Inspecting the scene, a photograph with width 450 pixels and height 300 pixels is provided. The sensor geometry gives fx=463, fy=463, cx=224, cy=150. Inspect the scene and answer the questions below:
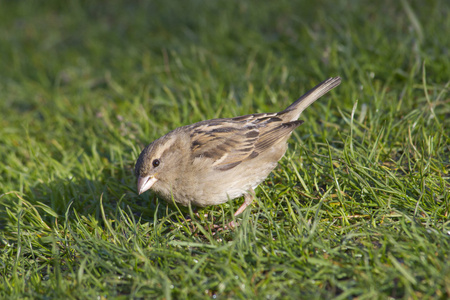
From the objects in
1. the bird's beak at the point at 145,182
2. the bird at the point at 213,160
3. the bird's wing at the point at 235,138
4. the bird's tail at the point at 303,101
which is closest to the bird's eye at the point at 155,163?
the bird at the point at 213,160

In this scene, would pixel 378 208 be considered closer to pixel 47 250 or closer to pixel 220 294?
pixel 220 294

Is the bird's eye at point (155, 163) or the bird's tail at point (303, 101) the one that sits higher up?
the bird's eye at point (155, 163)

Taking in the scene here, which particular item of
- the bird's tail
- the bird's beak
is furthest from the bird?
the bird's tail

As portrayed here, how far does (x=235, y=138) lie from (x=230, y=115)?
3.48 feet

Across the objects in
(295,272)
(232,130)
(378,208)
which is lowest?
(378,208)

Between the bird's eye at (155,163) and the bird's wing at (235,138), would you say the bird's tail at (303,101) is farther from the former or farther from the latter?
the bird's eye at (155,163)

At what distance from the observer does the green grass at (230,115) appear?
3.11 meters

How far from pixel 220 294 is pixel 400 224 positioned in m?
1.45

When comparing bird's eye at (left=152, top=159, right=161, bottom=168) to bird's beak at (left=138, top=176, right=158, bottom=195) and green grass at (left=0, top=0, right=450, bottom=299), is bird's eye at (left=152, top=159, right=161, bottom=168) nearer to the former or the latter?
bird's beak at (left=138, top=176, right=158, bottom=195)

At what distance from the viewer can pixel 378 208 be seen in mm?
3783

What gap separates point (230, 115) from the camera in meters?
5.28

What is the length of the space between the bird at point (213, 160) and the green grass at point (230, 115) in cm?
20

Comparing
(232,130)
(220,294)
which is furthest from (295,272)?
(232,130)

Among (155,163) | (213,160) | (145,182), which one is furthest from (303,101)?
(145,182)
